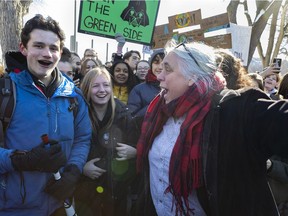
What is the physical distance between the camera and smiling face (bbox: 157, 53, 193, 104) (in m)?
1.80

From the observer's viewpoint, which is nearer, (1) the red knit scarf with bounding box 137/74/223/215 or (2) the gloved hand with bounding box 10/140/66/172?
(1) the red knit scarf with bounding box 137/74/223/215

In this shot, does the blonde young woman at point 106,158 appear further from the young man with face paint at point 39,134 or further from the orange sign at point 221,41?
the orange sign at point 221,41

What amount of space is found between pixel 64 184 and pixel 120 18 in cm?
359

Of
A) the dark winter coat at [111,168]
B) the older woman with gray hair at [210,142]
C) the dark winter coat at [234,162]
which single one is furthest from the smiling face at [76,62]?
the dark winter coat at [234,162]

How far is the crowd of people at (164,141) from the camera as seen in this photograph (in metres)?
1.57

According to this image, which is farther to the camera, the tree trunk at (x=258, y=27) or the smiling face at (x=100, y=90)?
the tree trunk at (x=258, y=27)

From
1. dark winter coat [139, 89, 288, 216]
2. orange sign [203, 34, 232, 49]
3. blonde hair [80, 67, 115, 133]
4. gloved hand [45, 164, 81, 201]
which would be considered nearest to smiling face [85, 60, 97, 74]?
blonde hair [80, 67, 115, 133]

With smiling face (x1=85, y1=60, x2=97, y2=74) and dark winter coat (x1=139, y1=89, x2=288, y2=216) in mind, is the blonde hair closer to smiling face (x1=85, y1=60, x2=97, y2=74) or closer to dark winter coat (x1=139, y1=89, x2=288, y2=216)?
A: dark winter coat (x1=139, y1=89, x2=288, y2=216)

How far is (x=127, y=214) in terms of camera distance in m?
2.95

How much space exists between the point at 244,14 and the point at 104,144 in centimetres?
1407

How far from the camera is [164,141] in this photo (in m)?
1.86

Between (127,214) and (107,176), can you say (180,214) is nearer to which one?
(107,176)

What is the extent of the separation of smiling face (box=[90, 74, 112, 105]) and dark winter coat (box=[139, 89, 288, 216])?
1.36 metres

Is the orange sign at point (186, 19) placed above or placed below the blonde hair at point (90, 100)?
above
